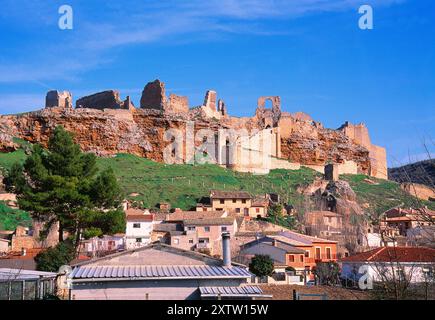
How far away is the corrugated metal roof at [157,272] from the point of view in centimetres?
1519

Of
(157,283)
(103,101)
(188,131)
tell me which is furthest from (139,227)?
(103,101)

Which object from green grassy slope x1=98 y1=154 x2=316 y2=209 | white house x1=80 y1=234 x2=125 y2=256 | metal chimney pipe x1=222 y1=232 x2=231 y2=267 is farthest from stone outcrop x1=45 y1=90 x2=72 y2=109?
metal chimney pipe x1=222 y1=232 x2=231 y2=267

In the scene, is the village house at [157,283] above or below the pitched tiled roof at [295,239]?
below

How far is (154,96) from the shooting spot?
7350cm

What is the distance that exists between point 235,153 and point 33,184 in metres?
40.7

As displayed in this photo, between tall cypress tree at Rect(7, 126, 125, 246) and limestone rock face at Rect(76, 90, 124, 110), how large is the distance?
42.6 metres

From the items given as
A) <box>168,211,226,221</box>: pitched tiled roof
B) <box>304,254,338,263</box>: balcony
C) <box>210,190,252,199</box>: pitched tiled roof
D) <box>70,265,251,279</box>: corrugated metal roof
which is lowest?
<box>70,265,251,279</box>: corrugated metal roof

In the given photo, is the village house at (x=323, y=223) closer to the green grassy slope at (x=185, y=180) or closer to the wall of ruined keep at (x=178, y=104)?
the green grassy slope at (x=185, y=180)

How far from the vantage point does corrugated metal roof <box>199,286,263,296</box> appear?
14281 mm

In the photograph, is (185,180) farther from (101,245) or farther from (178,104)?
(101,245)

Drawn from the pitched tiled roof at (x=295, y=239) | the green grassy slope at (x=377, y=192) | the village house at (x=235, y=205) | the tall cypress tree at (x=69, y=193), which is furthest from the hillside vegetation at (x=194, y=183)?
the tall cypress tree at (x=69, y=193)

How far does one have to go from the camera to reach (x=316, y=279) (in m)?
30.1

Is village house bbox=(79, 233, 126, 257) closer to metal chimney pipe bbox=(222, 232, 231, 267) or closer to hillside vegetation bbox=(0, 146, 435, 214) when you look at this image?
hillside vegetation bbox=(0, 146, 435, 214)

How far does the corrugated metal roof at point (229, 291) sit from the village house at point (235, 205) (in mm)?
33265
